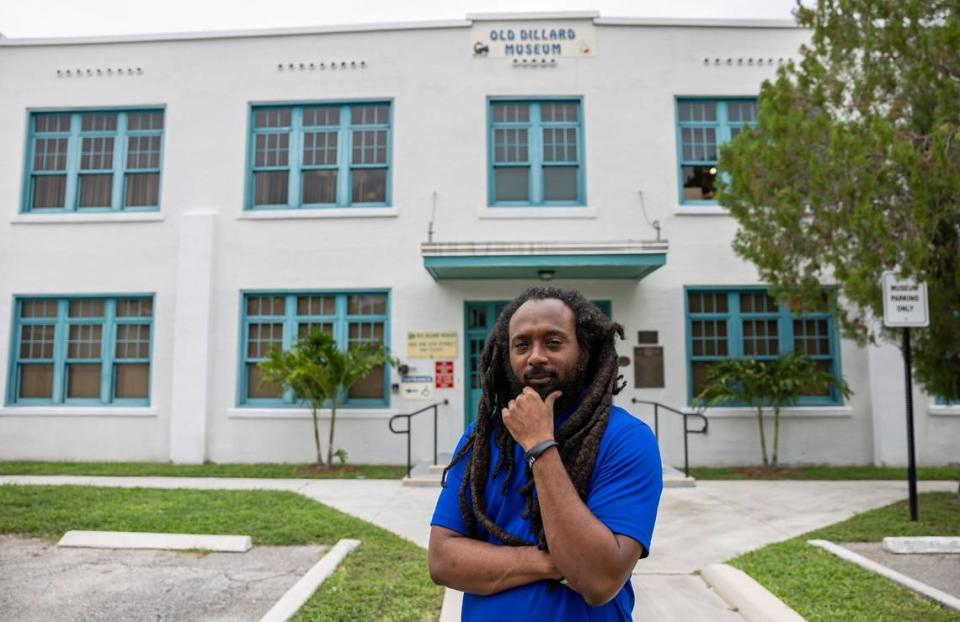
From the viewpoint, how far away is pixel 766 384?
10656 mm

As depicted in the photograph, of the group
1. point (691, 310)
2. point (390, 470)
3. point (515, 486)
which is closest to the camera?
point (515, 486)

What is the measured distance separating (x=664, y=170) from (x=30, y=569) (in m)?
10.2

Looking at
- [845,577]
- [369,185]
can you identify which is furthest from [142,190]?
[845,577]

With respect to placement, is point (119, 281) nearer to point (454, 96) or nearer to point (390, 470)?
point (390, 470)

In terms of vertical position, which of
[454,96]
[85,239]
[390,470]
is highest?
[454,96]

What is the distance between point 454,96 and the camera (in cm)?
1216

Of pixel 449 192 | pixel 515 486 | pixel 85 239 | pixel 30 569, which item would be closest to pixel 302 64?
pixel 449 192

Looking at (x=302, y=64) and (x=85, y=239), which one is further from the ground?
(x=302, y=64)

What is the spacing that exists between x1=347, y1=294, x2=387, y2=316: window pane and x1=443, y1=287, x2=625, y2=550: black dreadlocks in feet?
32.4

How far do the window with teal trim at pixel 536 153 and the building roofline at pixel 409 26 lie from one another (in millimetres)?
1424

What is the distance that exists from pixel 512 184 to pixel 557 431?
10575 mm

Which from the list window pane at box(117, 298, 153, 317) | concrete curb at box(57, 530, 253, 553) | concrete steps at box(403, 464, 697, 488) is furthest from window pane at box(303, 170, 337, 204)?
concrete curb at box(57, 530, 253, 553)

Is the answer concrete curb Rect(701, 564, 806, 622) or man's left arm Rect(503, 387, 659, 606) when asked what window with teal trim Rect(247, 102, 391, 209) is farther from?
man's left arm Rect(503, 387, 659, 606)

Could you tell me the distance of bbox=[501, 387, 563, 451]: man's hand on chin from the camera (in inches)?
70.9
